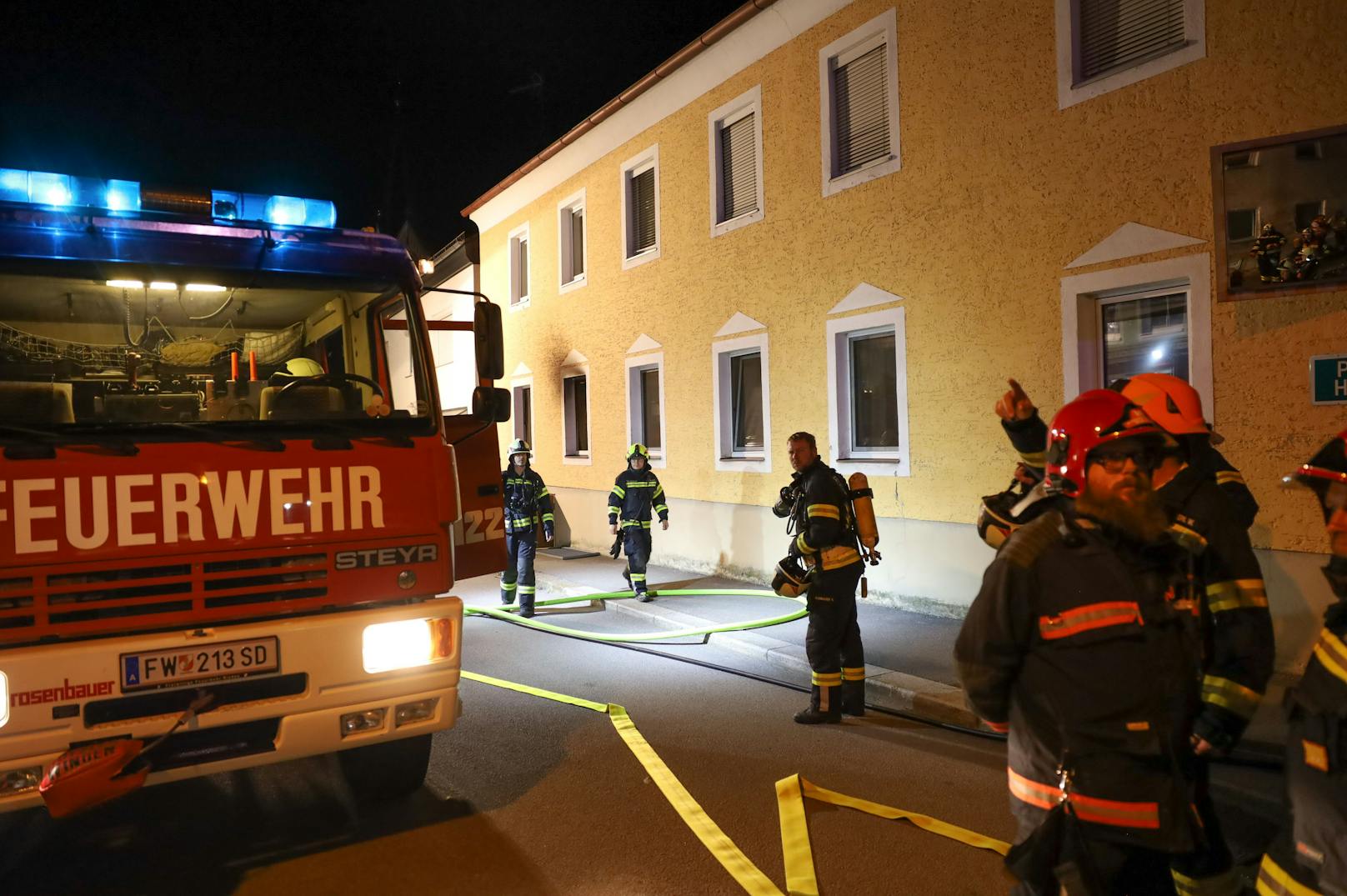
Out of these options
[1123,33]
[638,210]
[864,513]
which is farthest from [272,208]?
[638,210]

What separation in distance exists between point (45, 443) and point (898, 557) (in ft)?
24.5

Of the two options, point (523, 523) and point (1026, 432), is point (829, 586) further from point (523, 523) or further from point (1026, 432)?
point (523, 523)

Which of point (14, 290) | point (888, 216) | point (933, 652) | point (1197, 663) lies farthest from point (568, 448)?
point (1197, 663)

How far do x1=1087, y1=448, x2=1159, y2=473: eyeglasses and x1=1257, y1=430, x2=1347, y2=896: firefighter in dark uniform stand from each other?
1.44 ft

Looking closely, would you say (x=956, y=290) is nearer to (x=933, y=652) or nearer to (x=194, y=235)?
(x=933, y=652)

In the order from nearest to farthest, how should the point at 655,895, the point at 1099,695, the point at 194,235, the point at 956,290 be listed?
the point at 1099,695 < the point at 655,895 < the point at 194,235 < the point at 956,290

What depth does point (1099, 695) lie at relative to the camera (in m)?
2.22

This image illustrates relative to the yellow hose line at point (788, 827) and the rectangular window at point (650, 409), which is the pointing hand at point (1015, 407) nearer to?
the yellow hose line at point (788, 827)

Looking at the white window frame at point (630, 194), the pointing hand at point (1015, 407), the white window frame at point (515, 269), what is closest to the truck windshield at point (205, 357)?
the pointing hand at point (1015, 407)

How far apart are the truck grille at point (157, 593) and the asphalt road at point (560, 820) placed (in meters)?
1.13

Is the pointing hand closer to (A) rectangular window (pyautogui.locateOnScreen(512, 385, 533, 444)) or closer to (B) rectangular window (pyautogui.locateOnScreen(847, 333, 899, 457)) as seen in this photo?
(B) rectangular window (pyautogui.locateOnScreen(847, 333, 899, 457))

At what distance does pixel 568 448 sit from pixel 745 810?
41.2 feet

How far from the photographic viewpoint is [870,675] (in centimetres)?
664

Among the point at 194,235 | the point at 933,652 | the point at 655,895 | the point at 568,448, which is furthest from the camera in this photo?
the point at 568,448
